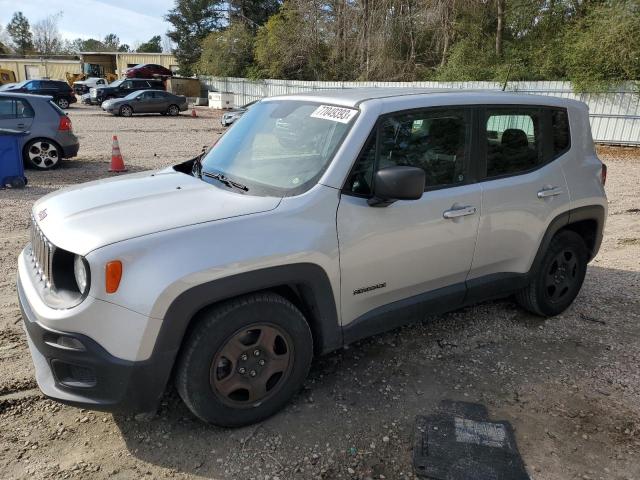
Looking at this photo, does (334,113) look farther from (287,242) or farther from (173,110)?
(173,110)

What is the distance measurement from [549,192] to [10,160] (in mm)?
8581

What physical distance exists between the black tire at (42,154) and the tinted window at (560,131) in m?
9.81

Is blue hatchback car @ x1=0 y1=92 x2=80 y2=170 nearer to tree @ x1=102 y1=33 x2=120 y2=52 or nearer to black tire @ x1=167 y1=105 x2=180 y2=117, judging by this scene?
black tire @ x1=167 y1=105 x2=180 y2=117

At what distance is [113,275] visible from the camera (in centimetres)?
221

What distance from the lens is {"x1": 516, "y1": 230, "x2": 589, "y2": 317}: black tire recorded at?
4.03 meters

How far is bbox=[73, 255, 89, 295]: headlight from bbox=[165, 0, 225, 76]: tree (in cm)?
5066

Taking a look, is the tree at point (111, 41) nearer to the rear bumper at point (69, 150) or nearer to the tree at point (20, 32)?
the tree at point (20, 32)

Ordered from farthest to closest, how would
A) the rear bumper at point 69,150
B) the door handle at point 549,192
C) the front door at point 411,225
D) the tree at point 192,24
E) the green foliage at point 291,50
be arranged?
the tree at point 192,24 < the green foliage at point 291,50 < the rear bumper at point 69,150 < the door handle at point 549,192 < the front door at point 411,225

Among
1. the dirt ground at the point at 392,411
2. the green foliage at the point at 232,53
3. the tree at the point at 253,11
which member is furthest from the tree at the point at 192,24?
the dirt ground at the point at 392,411

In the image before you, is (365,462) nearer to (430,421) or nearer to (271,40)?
(430,421)

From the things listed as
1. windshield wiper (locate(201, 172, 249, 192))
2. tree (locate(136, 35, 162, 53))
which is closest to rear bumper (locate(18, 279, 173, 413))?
windshield wiper (locate(201, 172, 249, 192))

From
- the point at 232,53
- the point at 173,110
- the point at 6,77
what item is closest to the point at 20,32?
the point at 6,77

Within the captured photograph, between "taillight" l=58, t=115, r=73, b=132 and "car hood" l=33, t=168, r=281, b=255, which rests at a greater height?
"car hood" l=33, t=168, r=281, b=255

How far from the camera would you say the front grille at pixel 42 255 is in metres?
2.53
